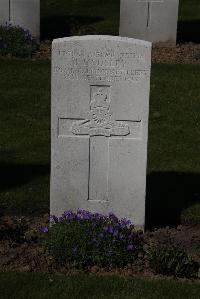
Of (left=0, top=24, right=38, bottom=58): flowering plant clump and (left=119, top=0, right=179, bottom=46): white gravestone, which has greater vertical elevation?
(left=119, top=0, right=179, bottom=46): white gravestone

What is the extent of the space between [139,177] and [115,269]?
3.39 ft

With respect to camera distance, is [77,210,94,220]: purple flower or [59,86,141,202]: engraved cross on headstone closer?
[77,210,94,220]: purple flower

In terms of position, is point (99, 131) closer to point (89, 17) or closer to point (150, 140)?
point (150, 140)

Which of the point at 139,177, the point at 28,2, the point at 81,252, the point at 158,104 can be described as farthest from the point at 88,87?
the point at 28,2

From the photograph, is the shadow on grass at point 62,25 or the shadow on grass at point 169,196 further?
the shadow on grass at point 62,25

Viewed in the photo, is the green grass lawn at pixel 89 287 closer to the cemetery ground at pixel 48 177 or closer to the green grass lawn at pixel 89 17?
the cemetery ground at pixel 48 177

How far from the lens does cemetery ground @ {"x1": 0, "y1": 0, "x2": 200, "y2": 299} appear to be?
23.9 ft

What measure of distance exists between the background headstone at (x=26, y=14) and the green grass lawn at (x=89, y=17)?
1.27 meters

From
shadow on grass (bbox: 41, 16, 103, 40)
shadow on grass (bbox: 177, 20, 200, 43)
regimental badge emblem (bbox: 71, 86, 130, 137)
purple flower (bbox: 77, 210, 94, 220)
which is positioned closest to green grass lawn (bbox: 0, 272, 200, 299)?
purple flower (bbox: 77, 210, 94, 220)

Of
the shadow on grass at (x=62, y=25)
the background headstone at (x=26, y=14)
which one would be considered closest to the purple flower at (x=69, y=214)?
the background headstone at (x=26, y=14)

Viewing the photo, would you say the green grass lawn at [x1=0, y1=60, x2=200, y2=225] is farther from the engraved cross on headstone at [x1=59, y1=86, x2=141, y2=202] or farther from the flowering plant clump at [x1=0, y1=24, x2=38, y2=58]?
the engraved cross on headstone at [x1=59, y1=86, x2=141, y2=202]

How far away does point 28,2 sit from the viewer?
55.6 ft

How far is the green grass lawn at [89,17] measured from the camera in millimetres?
18914

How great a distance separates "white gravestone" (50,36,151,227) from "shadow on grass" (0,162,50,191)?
5.48ft
